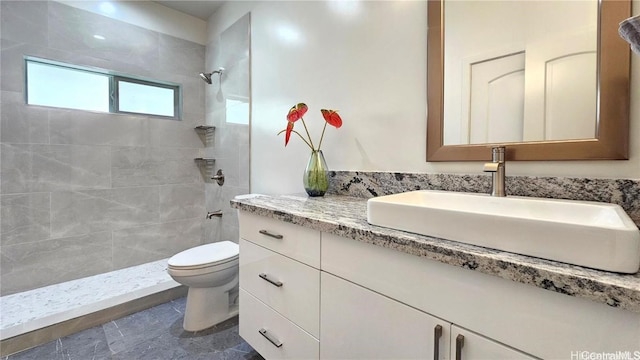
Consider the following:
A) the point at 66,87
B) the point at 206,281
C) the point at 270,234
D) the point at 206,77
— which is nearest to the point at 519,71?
the point at 270,234

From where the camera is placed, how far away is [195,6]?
2576 millimetres

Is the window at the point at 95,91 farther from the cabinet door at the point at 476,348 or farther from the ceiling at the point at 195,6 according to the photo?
the cabinet door at the point at 476,348

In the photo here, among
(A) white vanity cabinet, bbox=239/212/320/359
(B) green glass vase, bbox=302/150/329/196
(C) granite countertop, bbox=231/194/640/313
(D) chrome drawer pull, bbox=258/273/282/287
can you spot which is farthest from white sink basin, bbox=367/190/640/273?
(B) green glass vase, bbox=302/150/329/196

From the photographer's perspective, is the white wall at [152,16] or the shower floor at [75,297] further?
the white wall at [152,16]

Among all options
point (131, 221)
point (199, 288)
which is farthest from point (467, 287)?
point (131, 221)

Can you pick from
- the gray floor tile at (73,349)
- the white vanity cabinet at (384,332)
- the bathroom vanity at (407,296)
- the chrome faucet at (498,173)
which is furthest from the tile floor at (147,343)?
the chrome faucet at (498,173)

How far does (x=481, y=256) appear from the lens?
1.85 ft

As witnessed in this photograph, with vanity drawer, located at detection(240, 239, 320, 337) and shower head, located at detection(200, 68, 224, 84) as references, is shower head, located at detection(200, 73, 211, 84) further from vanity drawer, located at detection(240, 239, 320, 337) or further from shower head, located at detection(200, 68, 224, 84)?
vanity drawer, located at detection(240, 239, 320, 337)

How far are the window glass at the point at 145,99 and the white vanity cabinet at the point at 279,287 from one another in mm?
1944

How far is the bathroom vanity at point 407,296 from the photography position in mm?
475

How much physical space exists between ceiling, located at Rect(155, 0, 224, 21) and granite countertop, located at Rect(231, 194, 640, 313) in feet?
8.26

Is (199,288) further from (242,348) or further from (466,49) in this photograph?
(466,49)

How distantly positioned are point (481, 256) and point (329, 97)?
1.26 meters

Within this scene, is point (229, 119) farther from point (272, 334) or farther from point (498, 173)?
point (498, 173)
